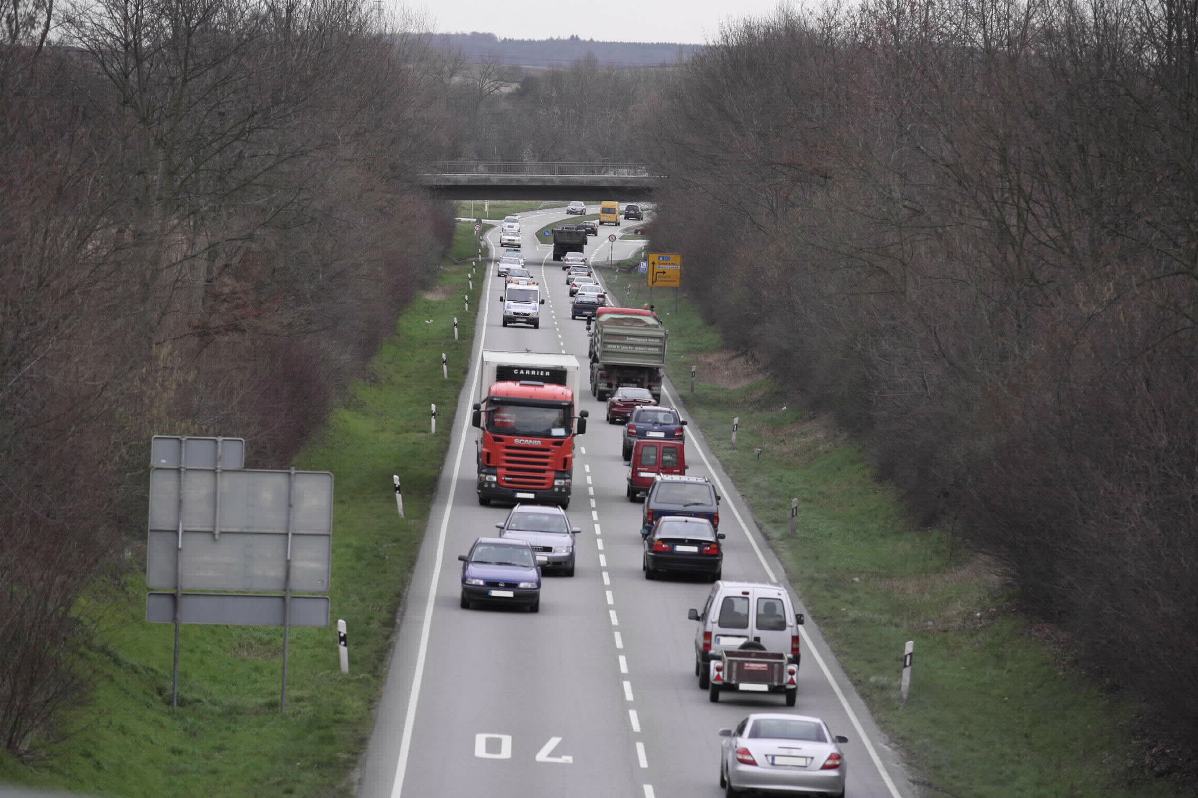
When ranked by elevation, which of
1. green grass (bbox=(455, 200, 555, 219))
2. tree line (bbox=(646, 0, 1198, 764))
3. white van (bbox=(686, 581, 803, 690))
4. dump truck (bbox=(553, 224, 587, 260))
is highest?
tree line (bbox=(646, 0, 1198, 764))

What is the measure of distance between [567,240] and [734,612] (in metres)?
100

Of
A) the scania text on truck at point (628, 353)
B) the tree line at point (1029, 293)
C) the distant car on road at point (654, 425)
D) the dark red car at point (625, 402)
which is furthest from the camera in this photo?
the scania text on truck at point (628, 353)

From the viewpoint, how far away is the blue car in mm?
33188

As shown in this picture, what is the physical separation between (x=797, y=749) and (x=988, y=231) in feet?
70.1

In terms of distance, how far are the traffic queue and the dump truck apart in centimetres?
6103

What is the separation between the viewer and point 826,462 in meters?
52.8

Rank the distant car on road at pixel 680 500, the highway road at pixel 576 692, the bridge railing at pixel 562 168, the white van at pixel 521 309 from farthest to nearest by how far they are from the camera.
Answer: the bridge railing at pixel 562 168
the white van at pixel 521 309
the distant car on road at pixel 680 500
the highway road at pixel 576 692

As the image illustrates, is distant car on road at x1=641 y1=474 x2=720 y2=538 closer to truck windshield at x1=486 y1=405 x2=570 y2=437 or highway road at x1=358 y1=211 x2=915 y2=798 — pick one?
highway road at x1=358 y1=211 x2=915 y2=798

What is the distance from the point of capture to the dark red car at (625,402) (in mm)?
60188

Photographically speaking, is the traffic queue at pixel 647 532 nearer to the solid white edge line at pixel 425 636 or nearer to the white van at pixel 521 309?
the solid white edge line at pixel 425 636

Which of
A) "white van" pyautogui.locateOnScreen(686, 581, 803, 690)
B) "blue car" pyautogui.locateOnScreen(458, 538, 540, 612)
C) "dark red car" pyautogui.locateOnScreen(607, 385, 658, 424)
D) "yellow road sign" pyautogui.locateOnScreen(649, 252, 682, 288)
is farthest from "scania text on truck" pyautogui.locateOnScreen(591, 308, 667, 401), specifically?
"white van" pyautogui.locateOnScreen(686, 581, 803, 690)

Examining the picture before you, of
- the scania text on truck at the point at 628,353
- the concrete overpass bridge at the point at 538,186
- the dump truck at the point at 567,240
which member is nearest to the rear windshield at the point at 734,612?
the scania text on truck at the point at 628,353

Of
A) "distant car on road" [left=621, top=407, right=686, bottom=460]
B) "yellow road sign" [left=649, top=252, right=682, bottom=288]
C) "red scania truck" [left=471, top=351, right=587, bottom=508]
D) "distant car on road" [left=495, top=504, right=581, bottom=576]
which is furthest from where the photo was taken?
"yellow road sign" [left=649, top=252, right=682, bottom=288]

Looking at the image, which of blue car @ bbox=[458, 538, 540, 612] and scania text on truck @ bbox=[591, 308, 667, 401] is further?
scania text on truck @ bbox=[591, 308, 667, 401]
